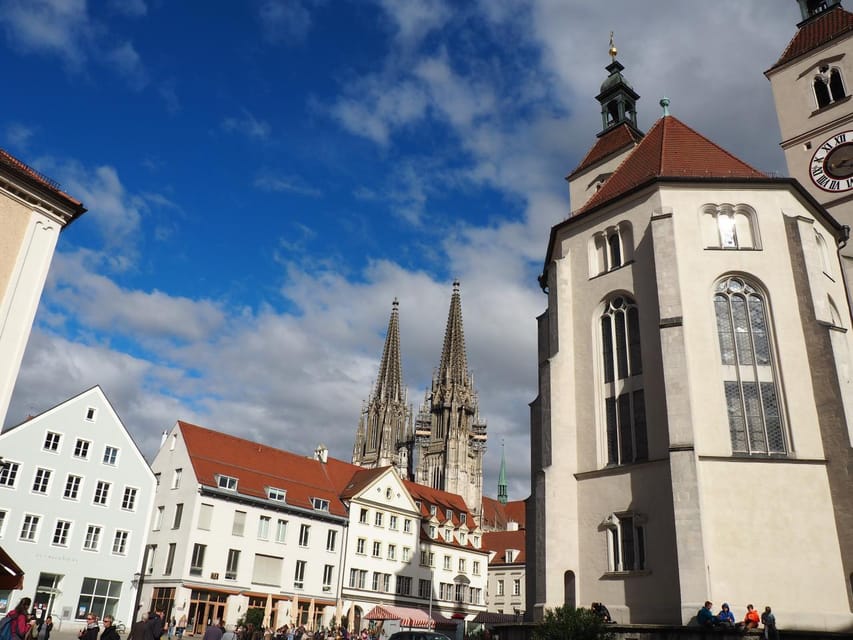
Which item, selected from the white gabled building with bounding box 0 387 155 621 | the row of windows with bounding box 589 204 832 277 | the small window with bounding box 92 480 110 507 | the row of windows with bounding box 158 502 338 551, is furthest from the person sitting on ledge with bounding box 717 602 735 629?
the small window with bounding box 92 480 110 507

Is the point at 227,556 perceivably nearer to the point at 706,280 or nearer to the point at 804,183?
the point at 706,280

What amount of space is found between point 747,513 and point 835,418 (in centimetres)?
335

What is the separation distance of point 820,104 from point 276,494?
108ft

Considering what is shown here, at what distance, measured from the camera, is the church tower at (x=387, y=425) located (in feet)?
303

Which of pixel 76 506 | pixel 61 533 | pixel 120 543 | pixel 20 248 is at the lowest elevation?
pixel 120 543

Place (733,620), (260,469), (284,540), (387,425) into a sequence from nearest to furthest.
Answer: (733,620), (284,540), (260,469), (387,425)

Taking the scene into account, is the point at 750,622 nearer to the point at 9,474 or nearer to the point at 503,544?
the point at 9,474

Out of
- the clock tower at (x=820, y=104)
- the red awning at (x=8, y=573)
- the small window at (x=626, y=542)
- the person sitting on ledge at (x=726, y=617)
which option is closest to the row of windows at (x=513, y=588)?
the clock tower at (x=820, y=104)

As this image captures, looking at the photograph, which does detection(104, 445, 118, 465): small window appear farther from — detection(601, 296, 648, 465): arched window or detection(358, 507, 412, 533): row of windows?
detection(601, 296, 648, 465): arched window

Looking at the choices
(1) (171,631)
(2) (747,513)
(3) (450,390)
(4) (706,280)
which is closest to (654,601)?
(2) (747,513)

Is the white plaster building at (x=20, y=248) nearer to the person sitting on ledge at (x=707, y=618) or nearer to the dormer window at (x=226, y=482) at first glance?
the person sitting on ledge at (x=707, y=618)

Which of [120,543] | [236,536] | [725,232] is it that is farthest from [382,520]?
[725,232]

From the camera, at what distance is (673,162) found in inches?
880

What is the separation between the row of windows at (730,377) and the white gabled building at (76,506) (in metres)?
24.4
